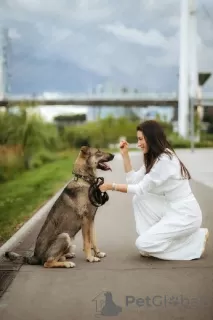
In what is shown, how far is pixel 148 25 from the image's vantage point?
3908 millimetres

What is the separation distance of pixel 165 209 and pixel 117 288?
0.95 m

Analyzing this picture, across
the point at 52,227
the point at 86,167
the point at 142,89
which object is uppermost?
the point at 142,89

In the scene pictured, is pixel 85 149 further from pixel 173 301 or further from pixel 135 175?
pixel 173 301

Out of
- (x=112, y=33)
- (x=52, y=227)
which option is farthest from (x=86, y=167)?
(x=112, y=33)

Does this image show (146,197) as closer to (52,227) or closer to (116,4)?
(52,227)

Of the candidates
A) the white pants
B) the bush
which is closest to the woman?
the white pants

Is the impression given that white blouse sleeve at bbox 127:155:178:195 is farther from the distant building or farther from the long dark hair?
the distant building

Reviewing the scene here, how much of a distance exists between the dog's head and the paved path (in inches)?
17.1

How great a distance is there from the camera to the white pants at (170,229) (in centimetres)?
413

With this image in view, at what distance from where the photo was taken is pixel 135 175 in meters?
4.09

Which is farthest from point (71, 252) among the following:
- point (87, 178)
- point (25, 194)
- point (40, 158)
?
point (40, 158)

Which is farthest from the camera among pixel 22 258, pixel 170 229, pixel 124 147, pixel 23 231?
pixel 23 231

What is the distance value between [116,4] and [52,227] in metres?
1.34

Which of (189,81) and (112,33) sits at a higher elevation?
(112,33)
